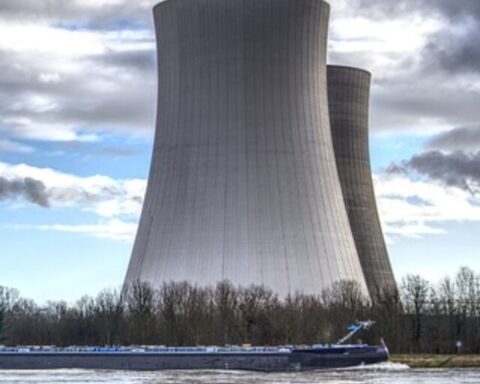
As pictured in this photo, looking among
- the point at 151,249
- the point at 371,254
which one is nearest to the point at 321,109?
the point at 151,249

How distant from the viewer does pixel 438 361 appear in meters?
36.8

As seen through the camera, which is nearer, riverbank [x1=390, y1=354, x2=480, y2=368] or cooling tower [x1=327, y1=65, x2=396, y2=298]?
riverbank [x1=390, y1=354, x2=480, y2=368]

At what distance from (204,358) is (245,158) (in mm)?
6383

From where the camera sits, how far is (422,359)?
3728 centimetres

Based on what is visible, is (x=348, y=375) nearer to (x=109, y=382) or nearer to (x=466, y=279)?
(x=109, y=382)

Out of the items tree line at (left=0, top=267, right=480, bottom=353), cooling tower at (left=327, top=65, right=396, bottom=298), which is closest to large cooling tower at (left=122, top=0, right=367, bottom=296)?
tree line at (left=0, top=267, right=480, bottom=353)

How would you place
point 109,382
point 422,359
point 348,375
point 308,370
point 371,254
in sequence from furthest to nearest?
point 371,254
point 422,359
point 308,370
point 348,375
point 109,382

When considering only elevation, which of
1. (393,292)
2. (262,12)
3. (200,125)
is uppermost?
(262,12)

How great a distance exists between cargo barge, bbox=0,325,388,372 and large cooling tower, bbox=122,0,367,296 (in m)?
3.15

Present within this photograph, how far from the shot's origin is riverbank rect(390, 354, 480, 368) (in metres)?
36.2

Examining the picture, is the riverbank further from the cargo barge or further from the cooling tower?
the cooling tower

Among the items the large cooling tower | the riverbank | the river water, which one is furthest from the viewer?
the large cooling tower

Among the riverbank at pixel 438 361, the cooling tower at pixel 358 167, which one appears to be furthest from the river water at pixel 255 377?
the cooling tower at pixel 358 167

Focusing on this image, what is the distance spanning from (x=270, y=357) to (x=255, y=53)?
9415mm
